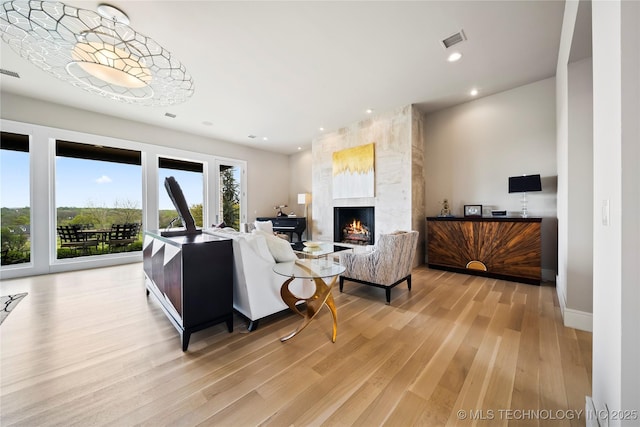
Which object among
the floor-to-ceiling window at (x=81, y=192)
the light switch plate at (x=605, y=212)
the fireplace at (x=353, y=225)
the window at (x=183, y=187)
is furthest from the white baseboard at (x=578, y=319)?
the floor-to-ceiling window at (x=81, y=192)

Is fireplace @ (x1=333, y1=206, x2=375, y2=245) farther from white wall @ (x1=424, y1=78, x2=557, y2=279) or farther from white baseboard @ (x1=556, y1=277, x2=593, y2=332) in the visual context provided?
white baseboard @ (x1=556, y1=277, x2=593, y2=332)

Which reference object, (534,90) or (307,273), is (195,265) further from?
(534,90)

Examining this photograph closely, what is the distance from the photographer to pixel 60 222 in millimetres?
4219

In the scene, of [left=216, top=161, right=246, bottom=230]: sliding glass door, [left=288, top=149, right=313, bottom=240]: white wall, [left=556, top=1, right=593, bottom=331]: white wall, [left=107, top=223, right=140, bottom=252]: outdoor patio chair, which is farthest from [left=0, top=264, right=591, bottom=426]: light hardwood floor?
[left=288, top=149, right=313, bottom=240]: white wall

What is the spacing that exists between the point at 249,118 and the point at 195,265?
12.6 feet

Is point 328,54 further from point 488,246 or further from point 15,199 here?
point 15,199

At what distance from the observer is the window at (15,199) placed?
3.75 m

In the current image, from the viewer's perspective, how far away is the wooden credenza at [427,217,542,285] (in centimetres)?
328

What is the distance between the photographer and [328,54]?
111 inches

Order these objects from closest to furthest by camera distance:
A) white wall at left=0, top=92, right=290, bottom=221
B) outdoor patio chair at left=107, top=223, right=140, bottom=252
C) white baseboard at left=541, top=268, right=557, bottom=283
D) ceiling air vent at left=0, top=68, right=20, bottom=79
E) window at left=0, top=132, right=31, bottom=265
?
ceiling air vent at left=0, top=68, right=20, bottom=79 < white baseboard at left=541, top=268, right=557, bottom=283 < window at left=0, top=132, right=31, bottom=265 < white wall at left=0, top=92, right=290, bottom=221 < outdoor patio chair at left=107, top=223, right=140, bottom=252

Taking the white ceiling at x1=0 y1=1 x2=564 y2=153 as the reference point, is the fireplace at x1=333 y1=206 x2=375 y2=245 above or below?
below

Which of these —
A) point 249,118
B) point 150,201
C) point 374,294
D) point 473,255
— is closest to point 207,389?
point 374,294

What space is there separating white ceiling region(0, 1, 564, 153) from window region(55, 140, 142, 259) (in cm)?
93

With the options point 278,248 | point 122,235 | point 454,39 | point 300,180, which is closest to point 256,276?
point 278,248
